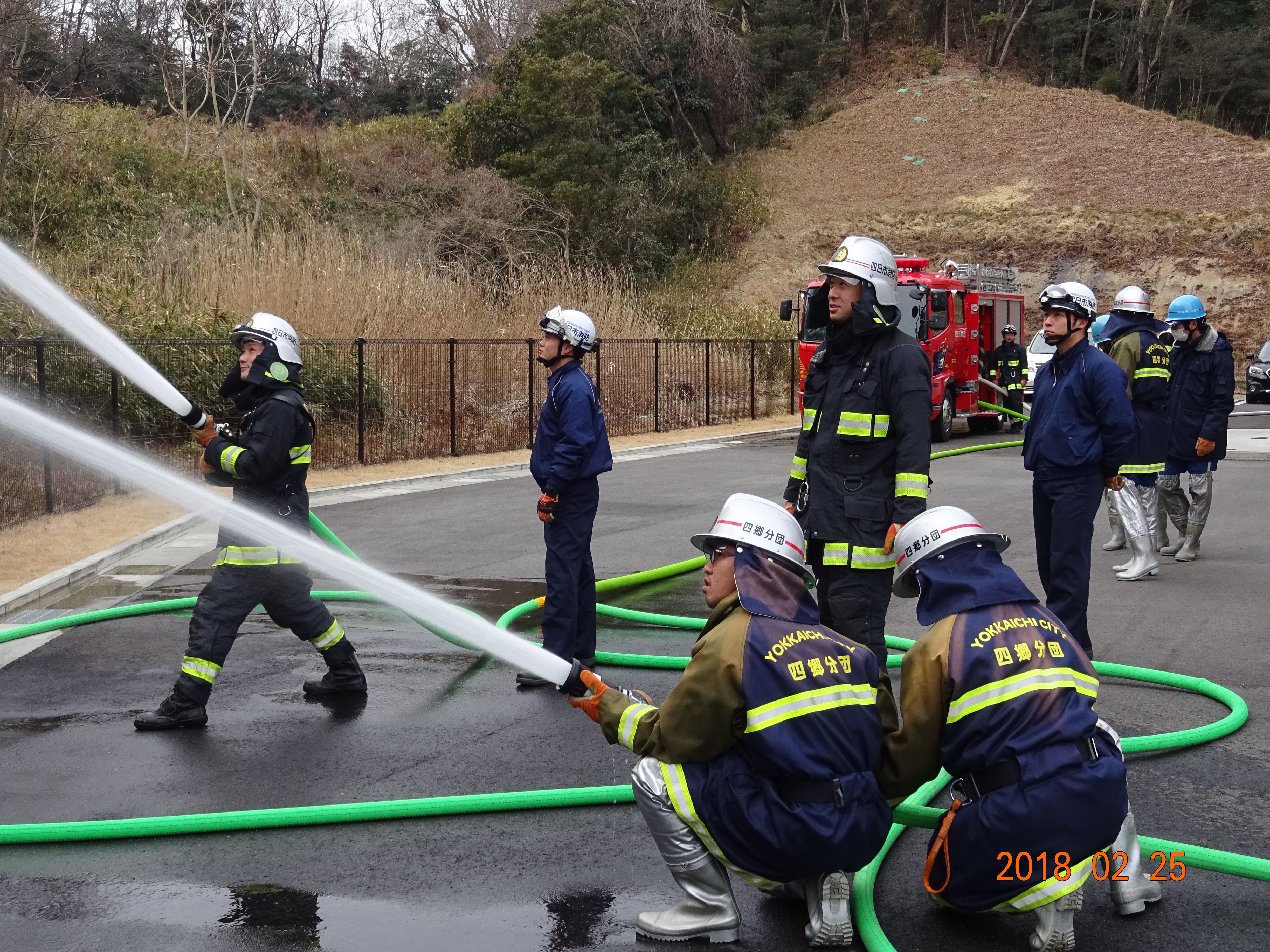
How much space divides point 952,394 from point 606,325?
7.99 metres

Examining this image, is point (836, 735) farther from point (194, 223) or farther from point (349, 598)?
point (194, 223)

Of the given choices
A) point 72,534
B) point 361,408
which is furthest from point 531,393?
point 72,534

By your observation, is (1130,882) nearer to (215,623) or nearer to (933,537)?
(933,537)

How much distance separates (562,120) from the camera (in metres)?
37.2

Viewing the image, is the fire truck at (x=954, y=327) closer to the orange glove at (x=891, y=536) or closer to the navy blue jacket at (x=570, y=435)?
the navy blue jacket at (x=570, y=435)

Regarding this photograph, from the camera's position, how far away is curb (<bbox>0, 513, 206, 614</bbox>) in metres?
7.96

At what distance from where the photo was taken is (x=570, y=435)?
19.6 ft

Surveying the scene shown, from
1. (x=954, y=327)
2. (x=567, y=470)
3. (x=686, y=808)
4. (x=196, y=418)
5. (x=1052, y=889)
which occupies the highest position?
(x=954, y=327)

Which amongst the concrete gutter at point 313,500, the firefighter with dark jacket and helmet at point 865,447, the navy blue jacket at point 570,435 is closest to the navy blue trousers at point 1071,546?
the firefighter with dark jacket and helmet at point 865,447

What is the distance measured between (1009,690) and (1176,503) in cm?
719

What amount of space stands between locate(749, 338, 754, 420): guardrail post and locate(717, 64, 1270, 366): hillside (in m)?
15.1

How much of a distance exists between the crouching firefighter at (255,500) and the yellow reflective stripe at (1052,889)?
360 cm

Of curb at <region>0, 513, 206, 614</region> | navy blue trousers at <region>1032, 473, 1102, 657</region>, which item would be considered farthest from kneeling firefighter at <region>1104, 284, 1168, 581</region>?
curb at <region>0, 513, 206, 614</region>

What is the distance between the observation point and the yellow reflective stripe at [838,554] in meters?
4.70
